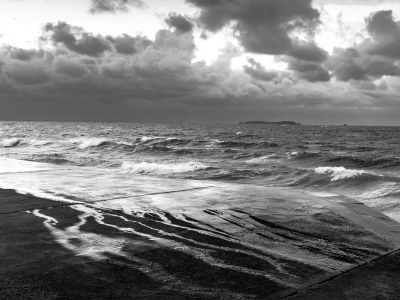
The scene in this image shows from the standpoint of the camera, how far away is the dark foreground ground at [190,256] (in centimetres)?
284

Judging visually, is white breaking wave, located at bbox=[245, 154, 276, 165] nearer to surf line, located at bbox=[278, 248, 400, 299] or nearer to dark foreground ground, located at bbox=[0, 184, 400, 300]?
dark foreground ground, located at bbox=[0, 184, 400, 300]

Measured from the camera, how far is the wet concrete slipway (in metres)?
2.87

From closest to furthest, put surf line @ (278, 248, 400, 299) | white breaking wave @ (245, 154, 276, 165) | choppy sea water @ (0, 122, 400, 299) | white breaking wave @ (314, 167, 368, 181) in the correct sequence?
1. surf line @ (278, 248, 400, 299)
2. choppy sea water @ (0, 122, 400, 299)
3. white breaking wave @ (314, 167, 368, 181)
4. white breaking wave @ (245, 154, 276, 165)

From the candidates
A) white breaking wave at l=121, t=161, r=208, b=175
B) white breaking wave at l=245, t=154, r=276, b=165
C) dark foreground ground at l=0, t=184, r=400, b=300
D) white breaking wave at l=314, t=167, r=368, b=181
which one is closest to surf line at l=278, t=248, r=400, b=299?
dark foreground ground at l=0, t=184, r=400, b=300

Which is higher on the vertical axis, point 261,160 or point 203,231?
point 203,231

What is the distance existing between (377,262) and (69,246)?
2680 mm

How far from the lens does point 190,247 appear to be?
375 cm

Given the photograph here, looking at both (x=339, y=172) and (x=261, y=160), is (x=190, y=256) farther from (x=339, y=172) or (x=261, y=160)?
(x=261, y=160)

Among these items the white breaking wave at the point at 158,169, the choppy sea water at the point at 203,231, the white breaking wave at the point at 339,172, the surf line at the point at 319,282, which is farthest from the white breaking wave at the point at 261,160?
the surf line at the point at 319,282

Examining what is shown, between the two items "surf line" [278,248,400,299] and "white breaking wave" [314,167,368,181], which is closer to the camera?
"surf line" [278,248,400,299]

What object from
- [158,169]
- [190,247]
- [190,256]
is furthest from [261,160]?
[190,256]

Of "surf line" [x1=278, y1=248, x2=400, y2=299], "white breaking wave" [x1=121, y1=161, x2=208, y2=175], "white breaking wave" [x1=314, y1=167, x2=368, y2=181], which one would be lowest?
"white breaking wave" [x1=121, y1=161, x2=208, y2=175]

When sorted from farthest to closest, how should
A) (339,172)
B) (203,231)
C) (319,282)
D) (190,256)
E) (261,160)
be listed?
(261,160) < (339,172) < (203,231) < (190,256) < (319,282)

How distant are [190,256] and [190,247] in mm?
254
